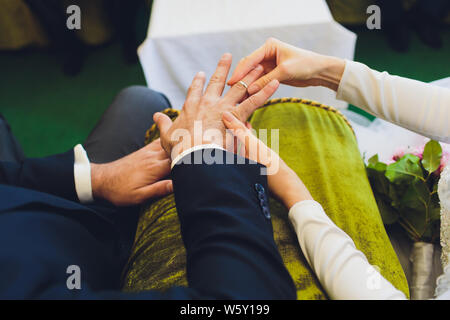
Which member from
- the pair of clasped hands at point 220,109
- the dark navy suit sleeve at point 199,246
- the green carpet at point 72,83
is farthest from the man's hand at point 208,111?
the green carpet at point 72,83

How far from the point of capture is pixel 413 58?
193 centimetres

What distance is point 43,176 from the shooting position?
0.80 m

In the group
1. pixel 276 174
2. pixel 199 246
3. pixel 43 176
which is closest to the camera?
pixel 199 246

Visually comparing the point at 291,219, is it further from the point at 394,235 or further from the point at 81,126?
the point at 81,126

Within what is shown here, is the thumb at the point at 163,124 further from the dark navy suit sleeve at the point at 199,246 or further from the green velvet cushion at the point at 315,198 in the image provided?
the dark navy suit sleeve at the point at 199,246

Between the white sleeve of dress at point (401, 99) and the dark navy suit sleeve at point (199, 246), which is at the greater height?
the white sleeve of dress at point (401, 99)

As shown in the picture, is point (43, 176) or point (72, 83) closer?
point (43, 176)

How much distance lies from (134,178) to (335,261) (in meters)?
0.49

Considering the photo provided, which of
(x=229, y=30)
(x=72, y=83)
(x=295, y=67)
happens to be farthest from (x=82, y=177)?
(x=72, y=83)

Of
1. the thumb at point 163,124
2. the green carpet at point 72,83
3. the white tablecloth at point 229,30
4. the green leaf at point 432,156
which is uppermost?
the white tablecloth at point 229,30

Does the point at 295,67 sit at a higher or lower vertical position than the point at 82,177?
higher

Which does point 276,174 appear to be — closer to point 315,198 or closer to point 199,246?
point 315,198

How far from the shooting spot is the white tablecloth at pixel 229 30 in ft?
3.70
